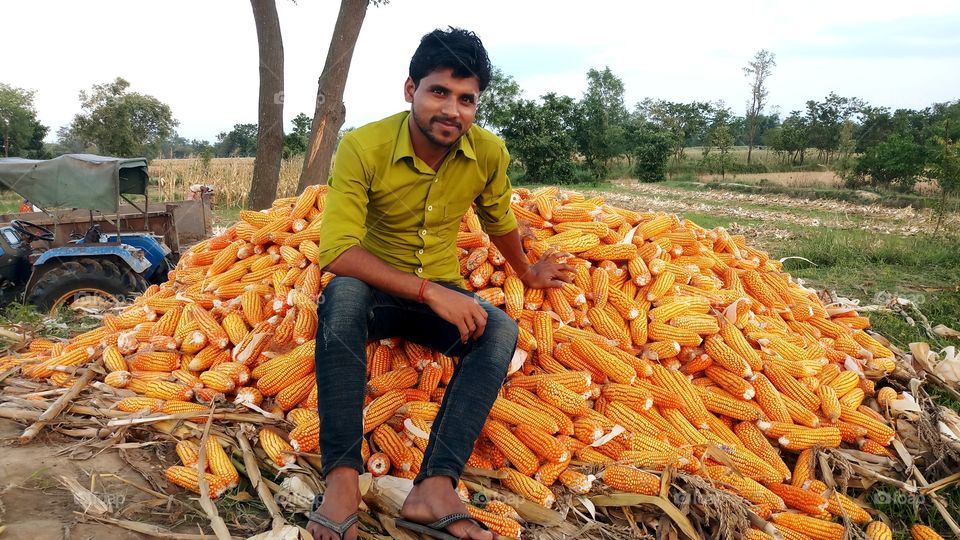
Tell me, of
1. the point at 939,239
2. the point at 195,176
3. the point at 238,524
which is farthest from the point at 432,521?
the point at 195,176

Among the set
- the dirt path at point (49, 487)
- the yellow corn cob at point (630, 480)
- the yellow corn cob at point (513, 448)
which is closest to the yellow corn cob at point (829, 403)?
the yellow corn cob at point (630, 480)

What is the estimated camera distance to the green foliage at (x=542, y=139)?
1246 inches

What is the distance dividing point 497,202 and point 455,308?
0.82m

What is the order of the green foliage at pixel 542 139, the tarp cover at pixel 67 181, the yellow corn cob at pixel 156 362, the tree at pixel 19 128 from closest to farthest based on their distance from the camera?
the yellow corn cob at pixel 156 362, the tarp cover at pixel 67 181, the green foliage at pixel 542 139, the tree at pixel 19 128

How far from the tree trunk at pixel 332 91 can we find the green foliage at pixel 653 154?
2882 cm

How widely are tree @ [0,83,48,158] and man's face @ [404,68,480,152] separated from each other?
39.5 meters

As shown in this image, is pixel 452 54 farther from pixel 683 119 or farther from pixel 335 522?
pixel 683 119

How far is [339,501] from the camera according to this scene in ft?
6.83

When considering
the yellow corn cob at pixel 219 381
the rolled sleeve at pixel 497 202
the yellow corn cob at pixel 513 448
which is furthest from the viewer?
the yellow corn cob at pixel 219 381

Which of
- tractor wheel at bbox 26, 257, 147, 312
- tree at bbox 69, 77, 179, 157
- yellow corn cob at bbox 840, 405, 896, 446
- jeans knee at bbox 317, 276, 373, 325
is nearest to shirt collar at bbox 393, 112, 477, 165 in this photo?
jeans knee at bbox 317, 276, 373, 325

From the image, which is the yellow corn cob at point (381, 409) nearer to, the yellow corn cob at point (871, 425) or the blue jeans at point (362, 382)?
the blue jeans at point (362, 382)

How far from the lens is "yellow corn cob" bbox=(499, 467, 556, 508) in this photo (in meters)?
2.52

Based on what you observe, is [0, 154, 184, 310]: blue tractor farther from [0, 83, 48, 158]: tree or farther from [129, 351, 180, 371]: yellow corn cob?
[0, 83, 48, 158]: tree

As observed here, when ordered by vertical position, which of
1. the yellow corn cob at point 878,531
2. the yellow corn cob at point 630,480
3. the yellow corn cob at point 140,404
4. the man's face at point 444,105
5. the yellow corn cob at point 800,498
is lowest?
the yellow corn cob at point 878,531
